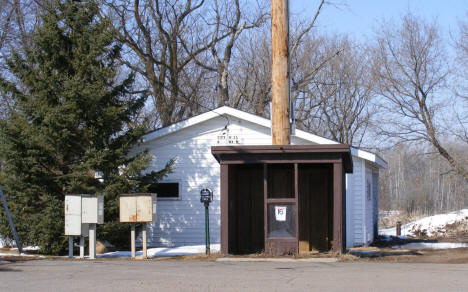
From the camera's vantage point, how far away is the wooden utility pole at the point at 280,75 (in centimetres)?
1577

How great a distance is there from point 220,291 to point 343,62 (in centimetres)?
3501

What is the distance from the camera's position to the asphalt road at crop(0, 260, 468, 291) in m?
9.70

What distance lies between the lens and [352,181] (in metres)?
20.8

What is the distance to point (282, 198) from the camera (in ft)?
52.3

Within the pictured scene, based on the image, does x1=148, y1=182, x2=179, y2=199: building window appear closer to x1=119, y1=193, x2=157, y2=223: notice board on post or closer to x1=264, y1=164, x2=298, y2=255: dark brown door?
x1=119, y1=193, x2=157, y2=223: notice board on post

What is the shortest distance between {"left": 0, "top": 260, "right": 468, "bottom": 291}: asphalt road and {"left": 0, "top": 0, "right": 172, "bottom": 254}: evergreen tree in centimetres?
410

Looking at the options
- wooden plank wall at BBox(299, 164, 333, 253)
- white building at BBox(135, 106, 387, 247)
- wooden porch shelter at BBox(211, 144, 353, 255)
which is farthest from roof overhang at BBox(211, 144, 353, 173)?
white building at BBox(135, 106, 387, 247)

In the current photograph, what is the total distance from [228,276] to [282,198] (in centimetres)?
526

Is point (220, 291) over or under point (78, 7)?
under

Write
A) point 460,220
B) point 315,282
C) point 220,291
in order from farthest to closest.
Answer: point 460,220, point 315,282, point 220,291

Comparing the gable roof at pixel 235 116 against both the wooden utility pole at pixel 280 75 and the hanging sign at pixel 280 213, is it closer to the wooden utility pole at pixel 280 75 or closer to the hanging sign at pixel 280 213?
the wooden utility pole at pixel 280 75

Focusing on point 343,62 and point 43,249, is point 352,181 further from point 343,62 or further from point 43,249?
point 343,62

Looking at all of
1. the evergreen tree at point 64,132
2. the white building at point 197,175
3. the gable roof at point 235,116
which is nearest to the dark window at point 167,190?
the white building at point 197,175

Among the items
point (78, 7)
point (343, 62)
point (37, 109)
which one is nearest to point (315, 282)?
point (37, 109)
